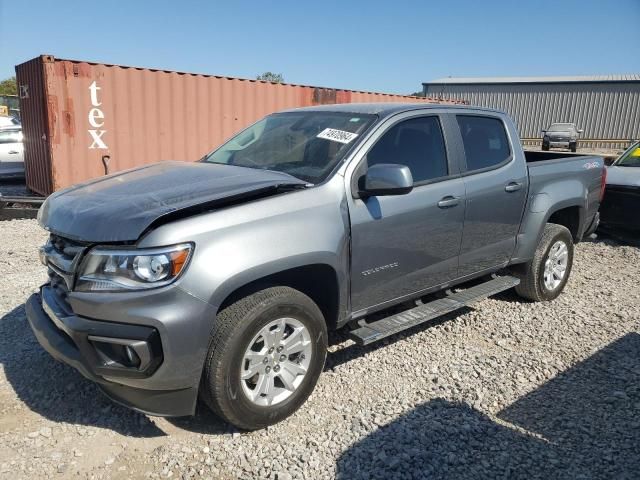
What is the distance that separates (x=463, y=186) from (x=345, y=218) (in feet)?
4.05

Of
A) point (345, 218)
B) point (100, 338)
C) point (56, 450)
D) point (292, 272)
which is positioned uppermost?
point (345, 218)

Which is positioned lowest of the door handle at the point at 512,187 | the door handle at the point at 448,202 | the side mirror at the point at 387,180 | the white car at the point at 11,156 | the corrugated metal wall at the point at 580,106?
the white car at the point at 11,156

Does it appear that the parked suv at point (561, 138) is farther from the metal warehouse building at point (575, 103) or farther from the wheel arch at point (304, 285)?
the wheel arch at point (304, 285)

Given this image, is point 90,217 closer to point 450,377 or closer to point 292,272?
point 292,272

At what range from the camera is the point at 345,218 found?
3.04 m

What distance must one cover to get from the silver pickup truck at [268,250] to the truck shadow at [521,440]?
0.57 m

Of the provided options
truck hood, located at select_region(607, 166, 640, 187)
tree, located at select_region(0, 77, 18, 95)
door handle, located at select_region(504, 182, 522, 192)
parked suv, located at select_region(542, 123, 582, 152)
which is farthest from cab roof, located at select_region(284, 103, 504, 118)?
tree, located at select_region(0, 77, 18, 95)

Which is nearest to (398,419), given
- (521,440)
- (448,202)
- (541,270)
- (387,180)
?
(521,440)

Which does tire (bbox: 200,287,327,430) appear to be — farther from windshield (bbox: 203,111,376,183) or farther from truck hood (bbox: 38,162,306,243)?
windshield (bbox: 203,111,376,183)

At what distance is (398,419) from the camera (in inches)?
118

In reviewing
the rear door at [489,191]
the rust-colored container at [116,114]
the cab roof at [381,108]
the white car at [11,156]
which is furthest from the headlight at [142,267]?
the white car at [11,156]

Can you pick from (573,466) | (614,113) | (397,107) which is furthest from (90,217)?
(614,113)

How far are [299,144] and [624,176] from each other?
5.97m

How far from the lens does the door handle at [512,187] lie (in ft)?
13.8
